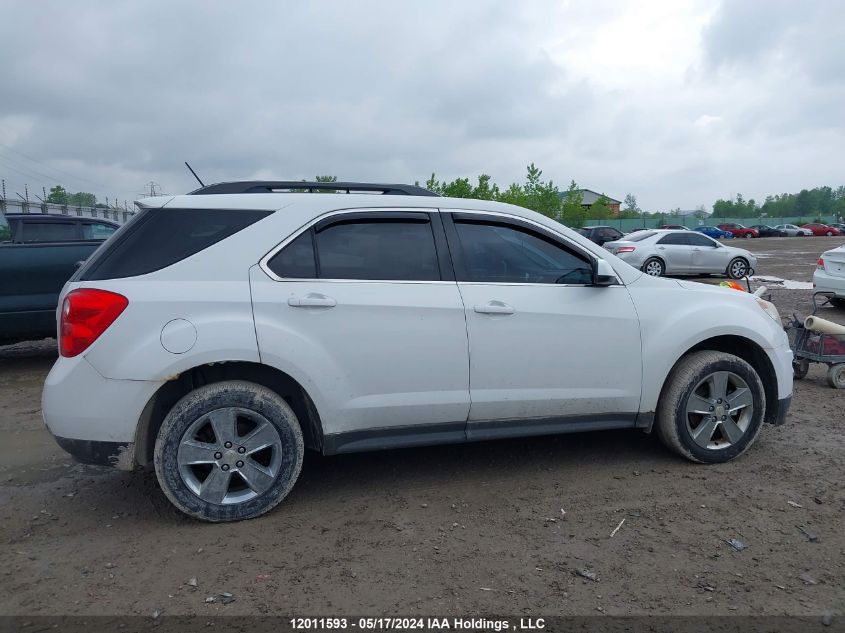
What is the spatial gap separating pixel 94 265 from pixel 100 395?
69cm

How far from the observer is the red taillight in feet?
11.0

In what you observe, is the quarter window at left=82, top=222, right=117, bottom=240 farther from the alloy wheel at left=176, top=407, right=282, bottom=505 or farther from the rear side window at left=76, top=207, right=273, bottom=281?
the alloy wheel at left=176, top=407, right=282, bottom=505

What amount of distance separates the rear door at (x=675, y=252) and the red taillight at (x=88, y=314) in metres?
17.6

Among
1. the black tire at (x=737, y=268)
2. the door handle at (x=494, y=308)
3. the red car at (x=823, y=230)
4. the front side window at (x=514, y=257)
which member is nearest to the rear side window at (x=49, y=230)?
the front side window at (x=514, y=257)

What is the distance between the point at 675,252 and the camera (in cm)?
1888

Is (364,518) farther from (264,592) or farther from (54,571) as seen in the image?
(54,571)

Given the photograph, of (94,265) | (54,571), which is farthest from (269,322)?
(54,571)

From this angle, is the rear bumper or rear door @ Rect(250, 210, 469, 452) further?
rear door @ Rect(250, 210, 469, 452)

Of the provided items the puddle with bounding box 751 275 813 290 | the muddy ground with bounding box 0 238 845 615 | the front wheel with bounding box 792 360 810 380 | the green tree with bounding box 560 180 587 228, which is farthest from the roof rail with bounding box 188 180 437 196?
the green tree with bounding box 560 180 587 228

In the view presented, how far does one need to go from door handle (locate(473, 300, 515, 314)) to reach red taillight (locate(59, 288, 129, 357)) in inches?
74.0

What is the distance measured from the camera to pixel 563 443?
484 cm

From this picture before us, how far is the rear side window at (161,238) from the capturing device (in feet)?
11.4

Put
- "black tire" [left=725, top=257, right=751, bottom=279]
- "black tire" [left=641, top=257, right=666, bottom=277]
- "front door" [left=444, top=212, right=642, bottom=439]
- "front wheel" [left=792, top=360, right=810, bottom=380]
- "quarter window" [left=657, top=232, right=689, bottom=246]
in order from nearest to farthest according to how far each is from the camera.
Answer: "front door" [left=444, top=212, right=642, bottom=439] < "front wheel" [left=792, top=360, right=810, bottom=380] < "black tire" [left=641, top=257, right=666, bottom=277] < "quarter window" [left=657, top=232, right=689, bottom=246] < "black tire" [left=725, top=257, right=751, bottom=279]

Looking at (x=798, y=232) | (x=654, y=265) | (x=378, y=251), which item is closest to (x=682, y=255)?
(x=654, y=265)
